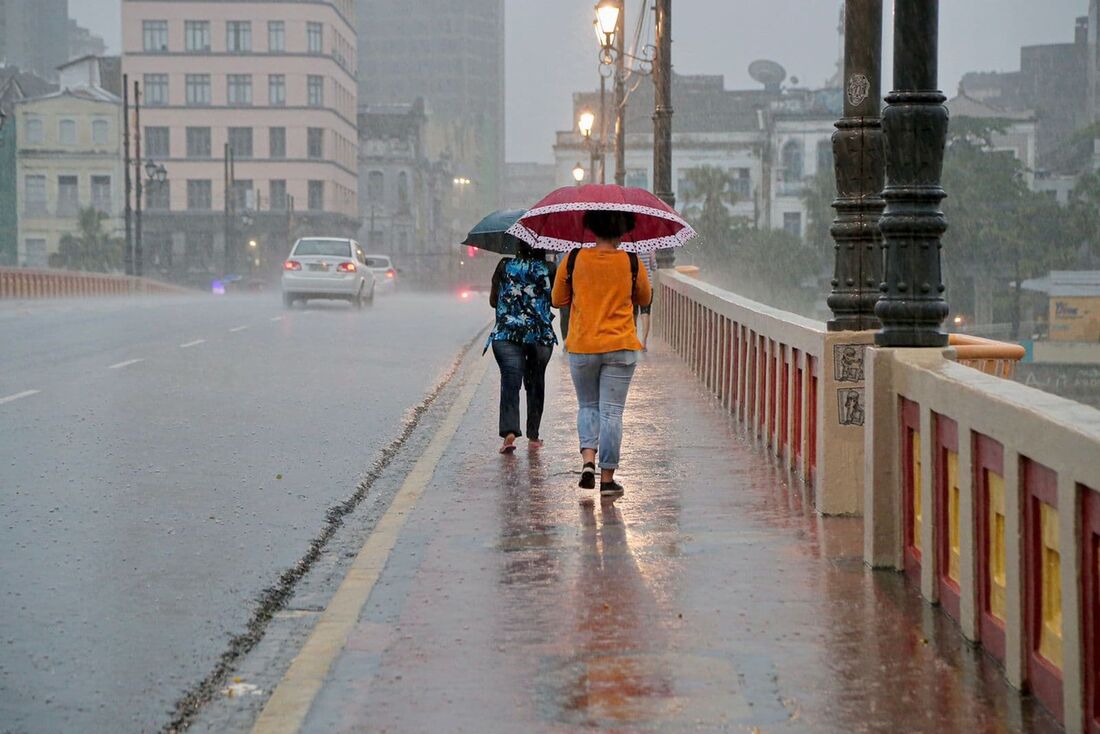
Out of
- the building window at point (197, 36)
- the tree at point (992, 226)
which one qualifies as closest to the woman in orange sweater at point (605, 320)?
the tree at point (992, 226)

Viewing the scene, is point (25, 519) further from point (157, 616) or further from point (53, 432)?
point (53, 432)

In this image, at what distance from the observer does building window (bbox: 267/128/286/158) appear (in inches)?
4614

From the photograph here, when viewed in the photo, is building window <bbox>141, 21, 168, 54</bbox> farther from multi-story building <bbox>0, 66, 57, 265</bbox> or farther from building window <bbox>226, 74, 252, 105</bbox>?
multi-story building <bbox>0, 66, 57, 265</bbox>

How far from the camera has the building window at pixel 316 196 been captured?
383 ft

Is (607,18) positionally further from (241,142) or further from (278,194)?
(241,142)

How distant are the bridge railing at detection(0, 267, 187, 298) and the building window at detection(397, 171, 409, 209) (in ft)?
214

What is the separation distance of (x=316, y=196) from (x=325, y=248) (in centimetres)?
7605

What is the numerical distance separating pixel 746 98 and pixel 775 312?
9902 centimetres

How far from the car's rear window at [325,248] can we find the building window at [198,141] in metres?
77.3

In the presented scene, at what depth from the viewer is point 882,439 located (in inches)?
311

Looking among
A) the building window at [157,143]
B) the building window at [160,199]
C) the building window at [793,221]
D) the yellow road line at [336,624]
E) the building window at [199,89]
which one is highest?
the building window at [199,89]

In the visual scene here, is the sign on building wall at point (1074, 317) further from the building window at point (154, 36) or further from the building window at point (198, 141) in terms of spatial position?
the building window at point (154, 36)

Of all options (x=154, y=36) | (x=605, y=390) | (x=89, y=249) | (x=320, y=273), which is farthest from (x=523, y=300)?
(x=154, y=36)

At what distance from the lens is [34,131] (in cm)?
11106
